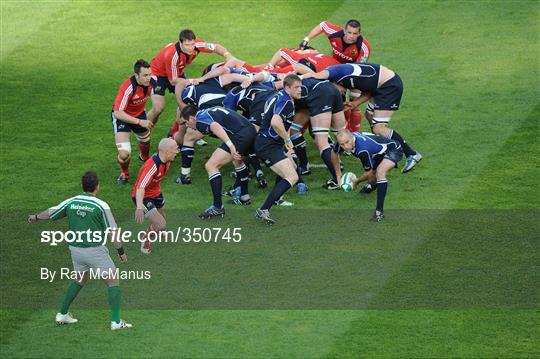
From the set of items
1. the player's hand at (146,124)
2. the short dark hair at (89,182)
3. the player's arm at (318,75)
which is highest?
the short dark hair at (89,182)

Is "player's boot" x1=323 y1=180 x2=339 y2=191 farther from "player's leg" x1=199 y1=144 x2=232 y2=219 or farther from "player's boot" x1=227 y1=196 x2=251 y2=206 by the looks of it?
"player's leg" x1=199 y1=144 x2=232 y2=219

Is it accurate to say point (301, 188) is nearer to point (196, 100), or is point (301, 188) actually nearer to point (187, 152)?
point (187, 152)

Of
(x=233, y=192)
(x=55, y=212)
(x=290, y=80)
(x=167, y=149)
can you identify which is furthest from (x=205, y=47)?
(x=55, y=212)

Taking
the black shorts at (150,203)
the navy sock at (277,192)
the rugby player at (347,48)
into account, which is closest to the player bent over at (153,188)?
the black shorts at (150,203)

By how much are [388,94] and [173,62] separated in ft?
12.4

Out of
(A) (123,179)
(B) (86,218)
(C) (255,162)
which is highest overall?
(B) (86,218)

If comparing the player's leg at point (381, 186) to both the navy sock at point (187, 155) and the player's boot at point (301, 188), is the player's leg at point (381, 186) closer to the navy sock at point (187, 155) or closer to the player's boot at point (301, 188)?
the player's boot at point (301, 188)

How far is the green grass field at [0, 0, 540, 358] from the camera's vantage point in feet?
47.4

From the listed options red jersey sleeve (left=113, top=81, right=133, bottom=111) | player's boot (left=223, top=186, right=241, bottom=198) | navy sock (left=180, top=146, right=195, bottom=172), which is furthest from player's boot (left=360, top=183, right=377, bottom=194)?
red jersey sleeve (left=113, top=81, right=133, bottom=111)

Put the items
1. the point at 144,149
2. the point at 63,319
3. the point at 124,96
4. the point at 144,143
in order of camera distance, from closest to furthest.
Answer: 1. the point at 63,319
2. the point at 124,96
3. the point at 144,143
4. the point at 144,149

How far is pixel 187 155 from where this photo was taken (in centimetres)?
1930

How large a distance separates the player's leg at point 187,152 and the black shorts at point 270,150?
1.61 m

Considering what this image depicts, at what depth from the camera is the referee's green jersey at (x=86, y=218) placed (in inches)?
560

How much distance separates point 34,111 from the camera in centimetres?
2234
